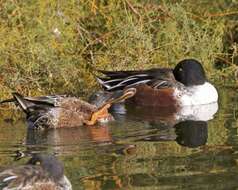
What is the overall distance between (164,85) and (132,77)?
1.62ft

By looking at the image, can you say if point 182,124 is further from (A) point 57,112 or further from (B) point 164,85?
(B) point 164,85

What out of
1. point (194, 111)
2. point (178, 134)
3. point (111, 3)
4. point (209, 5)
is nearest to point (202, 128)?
point (178, 134)

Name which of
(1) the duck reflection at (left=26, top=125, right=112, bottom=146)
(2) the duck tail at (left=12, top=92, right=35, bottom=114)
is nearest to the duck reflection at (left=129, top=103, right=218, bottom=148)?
(1) the duck reflection at (left=26, top=125, right=112, bottom=146)

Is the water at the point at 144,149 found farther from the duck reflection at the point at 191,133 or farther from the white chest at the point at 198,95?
the white chest at the point at 198,95

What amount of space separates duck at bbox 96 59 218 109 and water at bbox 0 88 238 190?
469 millimetres

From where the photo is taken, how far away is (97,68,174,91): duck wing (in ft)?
47.6

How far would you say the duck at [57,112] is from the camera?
12.4 meters

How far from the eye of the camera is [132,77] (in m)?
14.5

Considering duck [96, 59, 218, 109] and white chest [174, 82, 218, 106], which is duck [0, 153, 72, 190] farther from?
white chest [174, 82, 218, 106]

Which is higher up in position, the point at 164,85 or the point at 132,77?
the point at 132,77

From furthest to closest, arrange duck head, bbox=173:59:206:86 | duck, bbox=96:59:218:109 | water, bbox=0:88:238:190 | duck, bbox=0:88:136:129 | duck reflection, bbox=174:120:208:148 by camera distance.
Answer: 1. duck head, bbox=173:59:206:86
2. duck, bbox=96:59:218:109
3. duck, bbox=0:88:136:129
4. duck reflection, bbox=174:120:208:148
5. water, bbox=0:88:238:190

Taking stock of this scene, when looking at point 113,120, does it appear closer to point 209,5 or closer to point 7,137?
point 7,137

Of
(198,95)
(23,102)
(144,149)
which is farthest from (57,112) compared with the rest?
(198,95)

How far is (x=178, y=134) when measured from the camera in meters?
11.9
